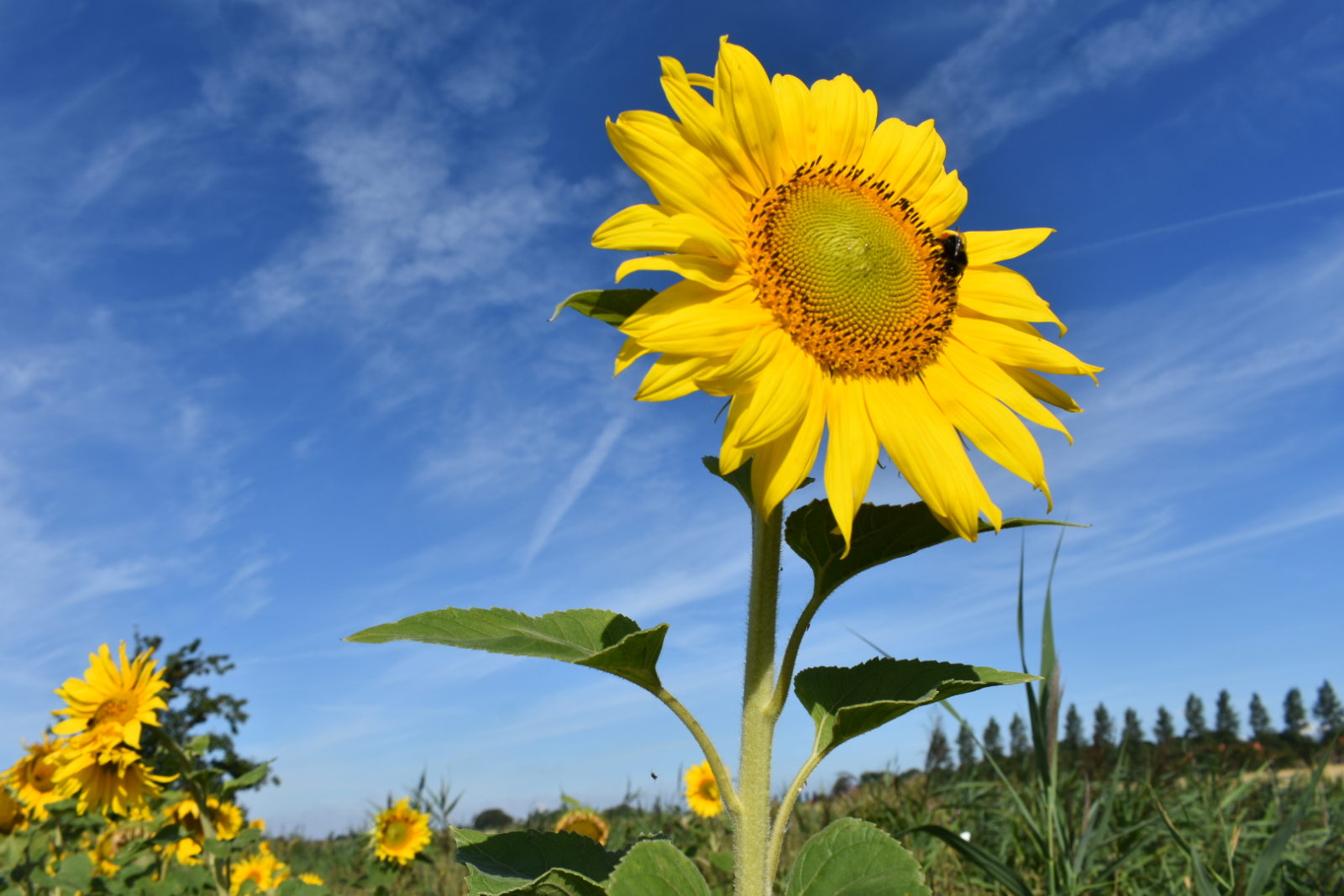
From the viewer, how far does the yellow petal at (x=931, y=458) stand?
205 cm

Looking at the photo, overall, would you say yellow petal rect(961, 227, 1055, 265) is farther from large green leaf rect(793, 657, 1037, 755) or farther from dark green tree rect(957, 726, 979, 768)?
dark green tree rect(957, 726, 979, 768)

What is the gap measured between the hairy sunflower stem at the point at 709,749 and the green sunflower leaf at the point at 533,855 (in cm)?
39

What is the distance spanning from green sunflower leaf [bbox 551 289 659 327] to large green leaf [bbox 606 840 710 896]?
1.11 metres

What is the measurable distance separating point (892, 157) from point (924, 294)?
1.31ft

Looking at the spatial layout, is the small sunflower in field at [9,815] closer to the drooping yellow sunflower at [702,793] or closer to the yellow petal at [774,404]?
the drooping yellow sunflower at [702,793]

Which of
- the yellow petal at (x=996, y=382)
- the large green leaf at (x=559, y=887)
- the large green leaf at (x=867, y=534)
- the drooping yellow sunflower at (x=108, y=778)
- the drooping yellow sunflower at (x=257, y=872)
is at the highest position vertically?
the yellow petal at (x=996, y=382)

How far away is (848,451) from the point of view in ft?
6.72

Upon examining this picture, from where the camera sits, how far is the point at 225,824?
665 cm

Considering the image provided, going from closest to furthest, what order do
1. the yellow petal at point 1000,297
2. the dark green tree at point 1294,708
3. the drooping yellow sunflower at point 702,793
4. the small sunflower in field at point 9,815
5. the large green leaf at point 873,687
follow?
the large green leaf at point 873,687, the yellow petal at point 1000,297, the small sunflower in field at point 9,815, the drooping yellow sunflower at point 702,793, the dark green tree at point 1294,708

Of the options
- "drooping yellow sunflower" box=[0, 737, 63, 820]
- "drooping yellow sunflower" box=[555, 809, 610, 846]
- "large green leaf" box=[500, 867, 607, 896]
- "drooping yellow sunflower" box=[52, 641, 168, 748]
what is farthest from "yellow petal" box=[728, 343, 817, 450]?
"drooping yellow sunflower" box=[0, 737, 63, 820]

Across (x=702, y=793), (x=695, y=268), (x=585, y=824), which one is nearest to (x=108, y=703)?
(x=585, y=824)

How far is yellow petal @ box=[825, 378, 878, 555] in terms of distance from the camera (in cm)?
199

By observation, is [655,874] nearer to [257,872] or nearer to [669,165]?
[669,165]

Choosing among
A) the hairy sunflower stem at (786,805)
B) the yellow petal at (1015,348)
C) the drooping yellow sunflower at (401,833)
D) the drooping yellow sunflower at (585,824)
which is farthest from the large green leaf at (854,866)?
the drooping yellow sunflower at (401,833)
